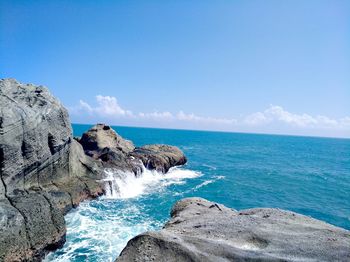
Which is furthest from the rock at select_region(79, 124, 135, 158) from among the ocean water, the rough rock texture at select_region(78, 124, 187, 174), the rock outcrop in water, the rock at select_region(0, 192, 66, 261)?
the rock at select_region(0, 192, 66, 261)

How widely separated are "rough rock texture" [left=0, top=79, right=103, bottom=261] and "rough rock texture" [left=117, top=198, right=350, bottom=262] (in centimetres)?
1042

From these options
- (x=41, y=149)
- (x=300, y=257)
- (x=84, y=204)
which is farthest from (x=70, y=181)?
(x=300, y=257)

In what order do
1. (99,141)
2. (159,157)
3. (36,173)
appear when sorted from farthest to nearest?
(159,157)
(99,141)
(36,173)

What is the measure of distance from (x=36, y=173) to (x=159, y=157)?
84.4 ft

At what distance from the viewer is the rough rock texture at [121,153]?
3806cm

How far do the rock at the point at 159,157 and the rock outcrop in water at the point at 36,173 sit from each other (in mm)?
11932

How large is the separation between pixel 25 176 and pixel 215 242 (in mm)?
17828

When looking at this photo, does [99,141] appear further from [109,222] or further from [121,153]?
[109,222]

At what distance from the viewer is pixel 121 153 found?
4022 cm

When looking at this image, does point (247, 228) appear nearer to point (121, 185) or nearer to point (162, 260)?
point (162, 260)

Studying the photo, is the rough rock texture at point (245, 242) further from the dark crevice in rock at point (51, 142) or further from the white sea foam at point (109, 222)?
the dark crevice in rock at point (51, 142)

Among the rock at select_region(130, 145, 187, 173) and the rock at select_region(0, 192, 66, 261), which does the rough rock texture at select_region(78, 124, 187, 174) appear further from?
the rock at select_region(0, 192, 66, 261)

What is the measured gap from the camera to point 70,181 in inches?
1076

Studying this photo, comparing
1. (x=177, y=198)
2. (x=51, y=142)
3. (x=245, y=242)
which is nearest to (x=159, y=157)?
(x=177, y=198)
